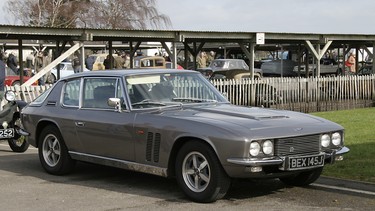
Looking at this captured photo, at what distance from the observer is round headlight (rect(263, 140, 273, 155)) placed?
6.48 m

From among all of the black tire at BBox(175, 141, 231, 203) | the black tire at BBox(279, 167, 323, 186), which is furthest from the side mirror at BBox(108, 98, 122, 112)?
the black tire at BBox(279, 167, 323, 186)

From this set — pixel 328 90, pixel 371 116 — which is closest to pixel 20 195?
pixel 371 116

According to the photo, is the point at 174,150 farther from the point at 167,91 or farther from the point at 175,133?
the point at 167,91

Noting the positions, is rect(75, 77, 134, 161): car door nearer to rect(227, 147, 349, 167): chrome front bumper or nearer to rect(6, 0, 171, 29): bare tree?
rect(227, 147, 349, 167): chrome front bumper

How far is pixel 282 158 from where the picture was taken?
6516mm

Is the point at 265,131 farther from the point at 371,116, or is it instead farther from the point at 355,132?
the point at 371,116

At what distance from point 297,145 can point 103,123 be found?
8.42 ft

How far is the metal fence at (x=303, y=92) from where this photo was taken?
19938mm

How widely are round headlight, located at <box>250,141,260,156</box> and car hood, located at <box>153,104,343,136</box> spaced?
0.12 m

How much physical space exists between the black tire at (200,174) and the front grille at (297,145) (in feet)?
2.15

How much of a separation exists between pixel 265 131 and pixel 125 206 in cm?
173

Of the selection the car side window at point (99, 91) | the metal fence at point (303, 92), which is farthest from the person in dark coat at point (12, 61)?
the car side window at point (99, 91)

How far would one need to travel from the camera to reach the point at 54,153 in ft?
29.0

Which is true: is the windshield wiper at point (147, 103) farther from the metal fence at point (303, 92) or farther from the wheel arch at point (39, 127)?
the metal fence at point (303, 92)
